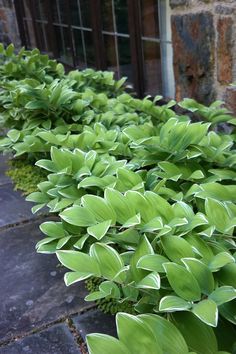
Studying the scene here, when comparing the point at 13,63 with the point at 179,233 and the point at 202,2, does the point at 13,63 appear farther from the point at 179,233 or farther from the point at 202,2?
the point at 179,233

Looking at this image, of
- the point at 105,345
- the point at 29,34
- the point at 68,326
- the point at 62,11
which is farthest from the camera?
the point at 29,34

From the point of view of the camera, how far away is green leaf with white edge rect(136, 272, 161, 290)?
700 millimetres

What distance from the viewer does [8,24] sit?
5.17 meters

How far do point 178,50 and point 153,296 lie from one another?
1.29 metres

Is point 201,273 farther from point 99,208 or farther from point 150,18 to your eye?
point 150,18

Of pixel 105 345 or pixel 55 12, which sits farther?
pixel 55 12

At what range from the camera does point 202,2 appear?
1.62 metres

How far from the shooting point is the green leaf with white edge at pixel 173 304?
66cm

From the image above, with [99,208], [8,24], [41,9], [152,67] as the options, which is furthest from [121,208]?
→ [8,24]

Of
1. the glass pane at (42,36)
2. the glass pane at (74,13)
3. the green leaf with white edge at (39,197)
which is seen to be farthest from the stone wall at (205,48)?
the glass pane at (42,36)

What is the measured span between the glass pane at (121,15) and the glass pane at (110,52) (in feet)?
0.48

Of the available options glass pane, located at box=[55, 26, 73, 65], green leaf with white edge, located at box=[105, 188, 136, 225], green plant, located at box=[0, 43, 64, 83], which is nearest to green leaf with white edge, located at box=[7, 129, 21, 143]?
green plant, located at box=[0, 43, 64, 83]

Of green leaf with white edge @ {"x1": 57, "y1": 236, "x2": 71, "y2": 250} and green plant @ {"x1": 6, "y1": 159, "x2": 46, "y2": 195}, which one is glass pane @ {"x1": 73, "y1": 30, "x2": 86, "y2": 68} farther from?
green leaf with white edge @ {"x1": 57, "y1": 236, "x2": 71, "y2": 250}

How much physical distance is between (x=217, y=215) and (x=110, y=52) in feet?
7.04
